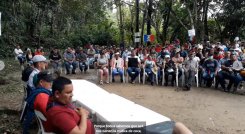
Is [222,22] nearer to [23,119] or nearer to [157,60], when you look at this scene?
[157,60]

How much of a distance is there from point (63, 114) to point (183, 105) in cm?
716

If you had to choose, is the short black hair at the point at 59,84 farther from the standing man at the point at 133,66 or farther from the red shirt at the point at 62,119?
the standing man at the point at 133,66

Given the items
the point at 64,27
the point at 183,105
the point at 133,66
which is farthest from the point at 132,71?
the point at 64,27

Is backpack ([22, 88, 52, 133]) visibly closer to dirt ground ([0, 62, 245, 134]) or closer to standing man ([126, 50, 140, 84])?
dirt ground ([0, 62, 245, 134])

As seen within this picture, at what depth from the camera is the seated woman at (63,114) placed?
2.94 meters

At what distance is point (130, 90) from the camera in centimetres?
1222

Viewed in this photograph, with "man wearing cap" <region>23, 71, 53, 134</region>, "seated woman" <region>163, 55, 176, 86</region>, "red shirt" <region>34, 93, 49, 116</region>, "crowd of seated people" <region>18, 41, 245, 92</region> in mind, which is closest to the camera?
Result: "red shirt" <region>34, 93, 49, 116</region>

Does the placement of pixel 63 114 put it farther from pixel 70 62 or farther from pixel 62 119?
pixel 70 62

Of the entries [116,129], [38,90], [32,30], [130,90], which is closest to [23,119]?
[38,90]

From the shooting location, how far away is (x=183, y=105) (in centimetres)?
972

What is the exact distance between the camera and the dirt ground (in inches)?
293

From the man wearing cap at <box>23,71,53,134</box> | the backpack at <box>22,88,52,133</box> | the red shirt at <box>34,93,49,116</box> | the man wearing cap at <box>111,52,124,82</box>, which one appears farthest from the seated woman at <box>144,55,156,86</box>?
the red shirt at <box>34,93,49,116</box>

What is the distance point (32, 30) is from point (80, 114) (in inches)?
1115

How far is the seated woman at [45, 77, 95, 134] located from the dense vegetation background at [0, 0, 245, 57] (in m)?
18.6
